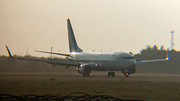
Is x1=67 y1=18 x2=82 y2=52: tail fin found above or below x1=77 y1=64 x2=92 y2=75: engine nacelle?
above

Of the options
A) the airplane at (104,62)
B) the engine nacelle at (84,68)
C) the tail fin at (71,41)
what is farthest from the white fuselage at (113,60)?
the tail fin at (71,41)

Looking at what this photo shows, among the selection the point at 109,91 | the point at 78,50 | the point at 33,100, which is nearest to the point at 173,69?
the point at 78,50

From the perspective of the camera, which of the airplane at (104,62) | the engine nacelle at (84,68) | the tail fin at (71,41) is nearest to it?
the engine nacelle at (84,68)

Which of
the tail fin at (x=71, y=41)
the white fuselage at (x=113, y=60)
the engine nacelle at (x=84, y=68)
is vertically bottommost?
the engine nacelle at (x=84, y=68)

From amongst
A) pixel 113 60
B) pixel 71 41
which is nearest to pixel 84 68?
pixel 113 60

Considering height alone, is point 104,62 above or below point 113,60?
below

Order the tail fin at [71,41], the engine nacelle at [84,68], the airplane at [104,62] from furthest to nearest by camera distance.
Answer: the tail fin at [71,41]
the airplane at [104,62]
the engine nacelle at [84,68]

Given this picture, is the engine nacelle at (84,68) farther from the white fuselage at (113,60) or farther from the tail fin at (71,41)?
the tail fin at (71,41)

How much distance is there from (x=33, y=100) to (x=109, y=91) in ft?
57.6

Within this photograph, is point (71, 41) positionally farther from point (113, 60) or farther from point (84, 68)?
point (113, 60)

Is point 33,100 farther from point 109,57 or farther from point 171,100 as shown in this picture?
point 109,57

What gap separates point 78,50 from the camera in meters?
54.1

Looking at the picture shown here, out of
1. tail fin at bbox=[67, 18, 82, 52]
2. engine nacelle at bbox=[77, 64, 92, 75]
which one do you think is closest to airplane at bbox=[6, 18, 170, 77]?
engine nacelle at bbox=[77, 64, 92, 75]

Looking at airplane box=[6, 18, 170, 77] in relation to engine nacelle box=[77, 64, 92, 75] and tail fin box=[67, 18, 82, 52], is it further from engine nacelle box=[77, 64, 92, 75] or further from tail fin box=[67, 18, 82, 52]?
tail fin box=[67, 18, 82, 52]
